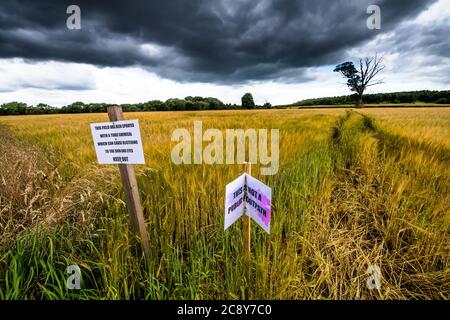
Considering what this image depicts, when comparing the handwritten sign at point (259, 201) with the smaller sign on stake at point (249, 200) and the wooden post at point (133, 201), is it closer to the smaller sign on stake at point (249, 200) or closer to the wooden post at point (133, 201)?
the smaller sign on stake at point (249, 200)

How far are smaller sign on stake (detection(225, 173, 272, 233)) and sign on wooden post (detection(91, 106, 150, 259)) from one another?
57 centimetres

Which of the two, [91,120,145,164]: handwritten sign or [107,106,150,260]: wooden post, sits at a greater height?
[91,120,145,164]: handwritten sign

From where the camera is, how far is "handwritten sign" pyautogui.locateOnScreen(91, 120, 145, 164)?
1.40 metres

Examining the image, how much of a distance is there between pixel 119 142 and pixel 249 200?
0.85 meters

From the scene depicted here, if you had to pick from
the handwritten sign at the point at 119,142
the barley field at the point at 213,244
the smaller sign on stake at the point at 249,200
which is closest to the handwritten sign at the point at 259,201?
the smaller sign on stake at the point at 249,200

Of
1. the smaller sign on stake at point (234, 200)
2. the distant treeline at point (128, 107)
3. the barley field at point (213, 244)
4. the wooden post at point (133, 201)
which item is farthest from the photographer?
the distant treeline at point (128, 107)

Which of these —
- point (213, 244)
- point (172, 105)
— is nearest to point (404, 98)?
point (172, 105)

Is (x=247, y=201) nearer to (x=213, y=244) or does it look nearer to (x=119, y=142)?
(x=213, y=244)

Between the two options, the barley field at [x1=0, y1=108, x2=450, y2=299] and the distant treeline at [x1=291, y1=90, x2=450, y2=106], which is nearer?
the barley field at [x1=0, y1=108, x2=450, y2=299]

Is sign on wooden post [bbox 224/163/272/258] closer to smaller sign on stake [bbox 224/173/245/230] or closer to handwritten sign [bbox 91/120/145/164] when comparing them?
smaller sign on stake [bbox 224/173/245/230]

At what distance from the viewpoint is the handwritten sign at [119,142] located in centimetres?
140

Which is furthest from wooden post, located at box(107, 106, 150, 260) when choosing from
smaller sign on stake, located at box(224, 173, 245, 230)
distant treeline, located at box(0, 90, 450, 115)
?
distant treeline, located at box(0, 90, 450, 115)
